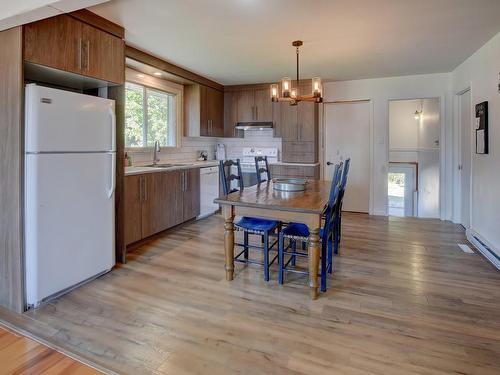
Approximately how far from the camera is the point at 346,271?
311 cm

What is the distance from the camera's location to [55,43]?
2426 millimetres

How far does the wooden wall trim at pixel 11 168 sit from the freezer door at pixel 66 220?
59 millimetres

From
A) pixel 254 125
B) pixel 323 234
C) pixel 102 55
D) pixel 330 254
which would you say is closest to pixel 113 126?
pixel 102 55

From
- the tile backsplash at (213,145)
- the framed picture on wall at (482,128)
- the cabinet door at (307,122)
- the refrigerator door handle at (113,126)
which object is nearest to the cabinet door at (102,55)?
the refrigerator door handle at (113,126)

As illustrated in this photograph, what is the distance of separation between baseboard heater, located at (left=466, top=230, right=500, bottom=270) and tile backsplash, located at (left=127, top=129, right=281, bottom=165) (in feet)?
10.8

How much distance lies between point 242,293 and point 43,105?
2.09 meters

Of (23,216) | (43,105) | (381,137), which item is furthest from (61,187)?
(381,137)

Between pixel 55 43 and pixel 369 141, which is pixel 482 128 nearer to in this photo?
pixel 369 141

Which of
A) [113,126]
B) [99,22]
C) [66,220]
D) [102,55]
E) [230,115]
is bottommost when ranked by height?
[66,220]

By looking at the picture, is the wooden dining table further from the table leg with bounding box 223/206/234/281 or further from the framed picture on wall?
the framed picture on wall

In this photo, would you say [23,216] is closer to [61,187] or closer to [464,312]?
[61,187]

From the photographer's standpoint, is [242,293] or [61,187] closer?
[61,187]

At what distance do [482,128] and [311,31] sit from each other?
231 centimetres

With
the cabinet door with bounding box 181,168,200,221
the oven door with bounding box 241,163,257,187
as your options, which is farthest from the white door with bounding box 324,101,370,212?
the cabinet door with bounding box 181,168,200,221
